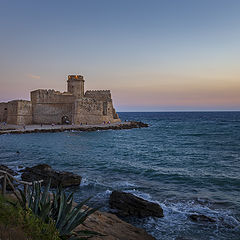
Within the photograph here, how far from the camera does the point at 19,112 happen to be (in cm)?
3903

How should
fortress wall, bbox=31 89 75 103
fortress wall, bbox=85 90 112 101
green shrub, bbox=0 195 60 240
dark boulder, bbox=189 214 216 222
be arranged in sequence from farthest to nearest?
fortress wall, bbox=85 90 112 101
fortress wall, bbox=31 89 75 103
dark boulder, bbox=189 214 216 222
green shrub, bbox=0 195 60 240

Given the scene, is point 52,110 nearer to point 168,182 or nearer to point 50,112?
point 50,112

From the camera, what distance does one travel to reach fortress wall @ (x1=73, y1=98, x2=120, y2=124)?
42.9 meters

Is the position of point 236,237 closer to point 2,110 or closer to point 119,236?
point 119,236

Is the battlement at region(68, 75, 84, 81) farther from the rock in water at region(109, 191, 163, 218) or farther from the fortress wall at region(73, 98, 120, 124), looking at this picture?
the rock in water at region(109, 191, 163, 218)

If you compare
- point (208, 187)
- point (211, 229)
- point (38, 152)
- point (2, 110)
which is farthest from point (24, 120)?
point (211, 229)

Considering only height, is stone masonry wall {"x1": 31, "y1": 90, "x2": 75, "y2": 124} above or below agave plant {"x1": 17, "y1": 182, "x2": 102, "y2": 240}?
above

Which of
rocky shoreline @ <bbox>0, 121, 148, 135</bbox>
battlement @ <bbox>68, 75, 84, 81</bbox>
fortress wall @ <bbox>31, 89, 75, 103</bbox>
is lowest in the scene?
rocky shoreline @ <bbox>0, 121, 148, 135</bbox>

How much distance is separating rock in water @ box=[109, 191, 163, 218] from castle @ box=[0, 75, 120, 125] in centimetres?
3500

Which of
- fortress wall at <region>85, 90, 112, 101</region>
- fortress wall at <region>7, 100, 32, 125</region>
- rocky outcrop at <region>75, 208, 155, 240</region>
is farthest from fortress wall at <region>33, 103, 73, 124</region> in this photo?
rocky outcrop at <region>75, 208, 155, 240</region>

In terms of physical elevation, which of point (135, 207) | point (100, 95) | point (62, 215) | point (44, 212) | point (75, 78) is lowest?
point (135, 207)

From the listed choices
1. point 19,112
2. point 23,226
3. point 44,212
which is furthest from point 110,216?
point 19,112

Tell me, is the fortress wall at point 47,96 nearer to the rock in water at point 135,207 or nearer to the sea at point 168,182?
the sea at point 168,182

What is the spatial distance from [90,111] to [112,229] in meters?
39.0
